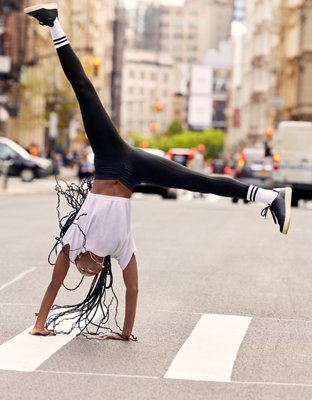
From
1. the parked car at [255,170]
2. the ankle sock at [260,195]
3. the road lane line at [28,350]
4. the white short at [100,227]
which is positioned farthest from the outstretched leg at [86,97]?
the parked car at [255,170]

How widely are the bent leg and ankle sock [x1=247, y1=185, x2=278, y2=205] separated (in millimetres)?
112

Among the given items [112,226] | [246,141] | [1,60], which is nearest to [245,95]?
[246,141]

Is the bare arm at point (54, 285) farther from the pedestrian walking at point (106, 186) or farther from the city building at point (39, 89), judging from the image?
the city building at point (39, 89)

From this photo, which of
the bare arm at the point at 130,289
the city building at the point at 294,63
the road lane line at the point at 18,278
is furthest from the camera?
the city building at the point at 294,63

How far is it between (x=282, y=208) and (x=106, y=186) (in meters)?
1.23

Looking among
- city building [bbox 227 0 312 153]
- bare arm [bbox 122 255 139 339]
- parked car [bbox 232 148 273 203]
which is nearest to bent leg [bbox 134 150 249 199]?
bare arm [bbox 122 255 139 339]

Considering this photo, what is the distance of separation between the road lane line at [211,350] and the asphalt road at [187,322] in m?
0.01

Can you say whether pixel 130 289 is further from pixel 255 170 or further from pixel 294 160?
pixel 255 170

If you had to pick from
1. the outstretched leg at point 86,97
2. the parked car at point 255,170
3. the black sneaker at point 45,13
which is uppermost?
the black sneaker at point 45,13

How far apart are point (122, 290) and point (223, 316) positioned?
6.85 ft

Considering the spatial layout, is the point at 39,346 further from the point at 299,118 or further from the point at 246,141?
the point at 246,141

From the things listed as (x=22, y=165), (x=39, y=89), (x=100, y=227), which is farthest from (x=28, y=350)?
(x=39, y=89)

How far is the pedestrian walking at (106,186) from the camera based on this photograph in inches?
349

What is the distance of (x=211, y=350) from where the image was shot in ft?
29.4
